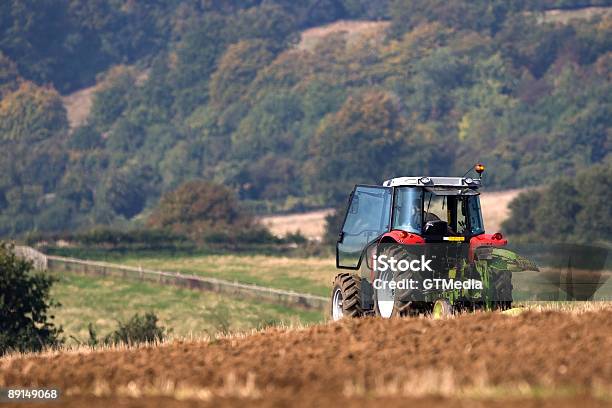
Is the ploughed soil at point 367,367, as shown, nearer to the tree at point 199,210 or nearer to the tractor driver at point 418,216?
the tractor driver at point 418,216

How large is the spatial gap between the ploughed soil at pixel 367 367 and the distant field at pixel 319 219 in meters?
99.4

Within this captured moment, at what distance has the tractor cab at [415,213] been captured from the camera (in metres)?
21.4

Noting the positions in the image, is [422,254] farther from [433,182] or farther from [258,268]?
[258,268]

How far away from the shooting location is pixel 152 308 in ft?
214

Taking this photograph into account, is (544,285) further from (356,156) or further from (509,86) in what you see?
(509,86)

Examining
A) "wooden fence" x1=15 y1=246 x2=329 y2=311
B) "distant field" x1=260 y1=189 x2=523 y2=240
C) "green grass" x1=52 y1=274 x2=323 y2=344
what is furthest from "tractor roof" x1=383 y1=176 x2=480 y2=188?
"distant field" x1=260 y1=189 x2=523 y2=240

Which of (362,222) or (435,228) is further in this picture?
(362,222)

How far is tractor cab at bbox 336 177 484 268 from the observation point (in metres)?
21.4

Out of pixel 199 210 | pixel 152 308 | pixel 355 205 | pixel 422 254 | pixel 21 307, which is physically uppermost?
pixel 199 210

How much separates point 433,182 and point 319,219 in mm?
119421

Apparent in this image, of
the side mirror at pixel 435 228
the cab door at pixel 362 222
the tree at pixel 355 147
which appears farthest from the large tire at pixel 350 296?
the tree at pixel 355 147

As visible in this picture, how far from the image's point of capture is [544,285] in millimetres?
22344

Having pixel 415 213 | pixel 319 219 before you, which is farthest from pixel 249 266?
pixel 415 213

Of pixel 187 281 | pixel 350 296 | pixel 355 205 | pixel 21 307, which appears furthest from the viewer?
pixel 187 281
